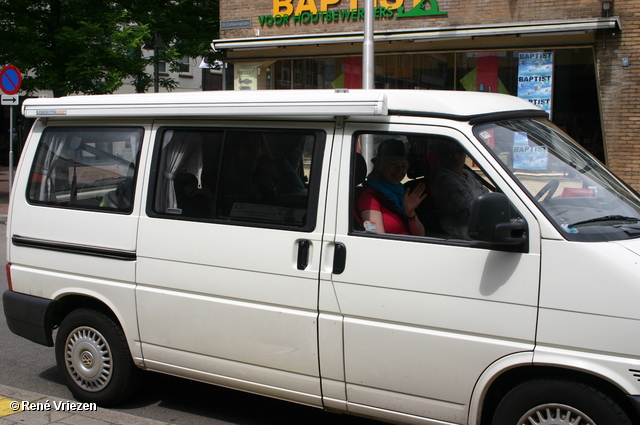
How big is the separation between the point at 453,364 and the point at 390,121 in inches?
52.1

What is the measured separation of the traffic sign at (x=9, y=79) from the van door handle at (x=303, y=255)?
1244 centimetres

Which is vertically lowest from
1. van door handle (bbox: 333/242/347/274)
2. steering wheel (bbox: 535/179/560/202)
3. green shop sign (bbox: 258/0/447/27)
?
van door handle (bbox: 333/242/347/274)

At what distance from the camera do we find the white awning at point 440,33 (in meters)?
13.8

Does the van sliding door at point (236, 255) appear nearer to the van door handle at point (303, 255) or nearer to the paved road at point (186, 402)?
the van door handle at point (303, 255)

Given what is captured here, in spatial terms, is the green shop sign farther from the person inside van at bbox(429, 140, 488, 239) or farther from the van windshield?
the person inside van at bbox(429, 140, 488, 239)

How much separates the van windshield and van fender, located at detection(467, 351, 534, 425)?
62 cm

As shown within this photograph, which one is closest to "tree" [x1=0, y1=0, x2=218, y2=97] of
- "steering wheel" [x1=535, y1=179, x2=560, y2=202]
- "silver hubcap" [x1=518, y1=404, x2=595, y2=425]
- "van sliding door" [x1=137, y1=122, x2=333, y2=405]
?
"van sliding door" [x1=137, y1=122, x2=333, y2=405]

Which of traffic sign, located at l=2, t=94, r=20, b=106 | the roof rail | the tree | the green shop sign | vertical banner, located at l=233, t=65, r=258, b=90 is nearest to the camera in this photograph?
the roof rail

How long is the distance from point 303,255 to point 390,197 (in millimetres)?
602

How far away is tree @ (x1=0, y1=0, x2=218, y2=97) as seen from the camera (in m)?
16.2

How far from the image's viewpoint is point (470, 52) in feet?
49.9

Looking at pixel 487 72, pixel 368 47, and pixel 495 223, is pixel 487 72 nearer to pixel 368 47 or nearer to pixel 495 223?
pixel 368 47

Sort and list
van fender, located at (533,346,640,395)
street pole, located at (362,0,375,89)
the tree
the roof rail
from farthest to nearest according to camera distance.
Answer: the tree → street pole, located at (362,0,375,89) → the roof rail → van fender, located at (533,346,640,395)

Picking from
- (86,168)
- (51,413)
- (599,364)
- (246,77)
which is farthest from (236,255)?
(246,77)
